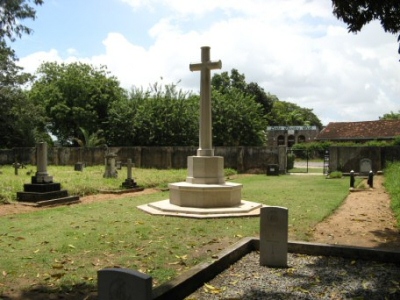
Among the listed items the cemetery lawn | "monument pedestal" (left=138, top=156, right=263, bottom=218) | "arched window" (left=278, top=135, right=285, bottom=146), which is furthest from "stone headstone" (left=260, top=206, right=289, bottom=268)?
"arched window" (left=278, top=135, right=285, bottom=146)

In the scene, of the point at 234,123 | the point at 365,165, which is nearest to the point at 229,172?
the point at 365,165

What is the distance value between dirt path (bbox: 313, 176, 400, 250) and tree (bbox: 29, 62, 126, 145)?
30311mm

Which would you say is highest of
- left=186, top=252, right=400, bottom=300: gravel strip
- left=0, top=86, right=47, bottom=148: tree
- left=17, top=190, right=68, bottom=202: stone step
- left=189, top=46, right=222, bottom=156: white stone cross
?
left=0, top=86, right=47, bottom=148: tree

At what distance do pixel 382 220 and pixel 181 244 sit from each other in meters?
5.11

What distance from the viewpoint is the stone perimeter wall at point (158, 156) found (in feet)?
86.9

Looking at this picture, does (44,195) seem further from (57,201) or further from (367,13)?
(367,13)

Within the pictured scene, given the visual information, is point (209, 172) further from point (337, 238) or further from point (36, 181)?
point (36, 181)

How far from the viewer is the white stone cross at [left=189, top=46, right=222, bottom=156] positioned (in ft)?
37.8

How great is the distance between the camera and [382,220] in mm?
9469

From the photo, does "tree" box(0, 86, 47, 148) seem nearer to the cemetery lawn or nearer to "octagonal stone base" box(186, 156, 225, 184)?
the cemetery lawn

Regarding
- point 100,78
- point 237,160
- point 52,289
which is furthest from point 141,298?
point 100,78

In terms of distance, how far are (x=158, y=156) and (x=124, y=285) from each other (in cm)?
2514

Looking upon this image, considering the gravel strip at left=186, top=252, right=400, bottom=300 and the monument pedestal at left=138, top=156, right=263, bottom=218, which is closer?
the gravel strip at left=186, top=252, right=400, bottom=300

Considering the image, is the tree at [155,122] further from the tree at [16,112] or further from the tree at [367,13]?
the tree at [367,13]
